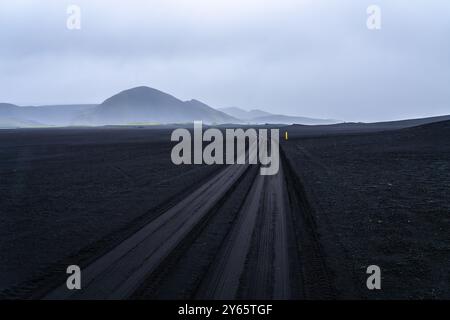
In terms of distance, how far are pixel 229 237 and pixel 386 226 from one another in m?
3.98

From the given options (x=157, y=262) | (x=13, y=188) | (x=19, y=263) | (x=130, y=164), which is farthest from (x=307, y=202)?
(x=130, y=164)

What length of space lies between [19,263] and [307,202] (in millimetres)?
7795

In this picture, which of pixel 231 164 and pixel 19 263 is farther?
pixel 231 164

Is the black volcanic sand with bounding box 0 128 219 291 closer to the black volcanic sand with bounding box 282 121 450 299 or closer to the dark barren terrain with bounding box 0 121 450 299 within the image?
the dark barren terrain with bounding box 0 121 450 299

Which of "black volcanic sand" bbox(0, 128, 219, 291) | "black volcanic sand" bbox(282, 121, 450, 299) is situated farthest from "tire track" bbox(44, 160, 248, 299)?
"black volcanic sand" bbox(282, 121, 450, 299)

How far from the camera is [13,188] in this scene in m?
15.6

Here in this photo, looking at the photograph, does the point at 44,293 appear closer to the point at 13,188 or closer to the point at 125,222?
the point at 125,222

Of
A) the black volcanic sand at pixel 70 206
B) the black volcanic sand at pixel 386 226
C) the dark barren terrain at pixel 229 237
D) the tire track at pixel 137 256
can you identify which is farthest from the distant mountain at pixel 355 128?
the tire track at pixel 137 256

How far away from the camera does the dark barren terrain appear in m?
5.78

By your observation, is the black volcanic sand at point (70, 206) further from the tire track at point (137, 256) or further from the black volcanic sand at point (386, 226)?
the black volcanic sand at point (386, 226)

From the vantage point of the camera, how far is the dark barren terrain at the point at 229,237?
578 cm

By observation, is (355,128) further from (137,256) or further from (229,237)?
(137,256)

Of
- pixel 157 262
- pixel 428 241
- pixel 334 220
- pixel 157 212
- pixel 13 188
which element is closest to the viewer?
pixel 157 262

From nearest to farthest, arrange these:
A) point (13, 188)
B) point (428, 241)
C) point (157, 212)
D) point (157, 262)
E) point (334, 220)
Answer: point (157, 262) < point (428, 241) < point (334, 220) < point (157, 212) < point (13, 188)
